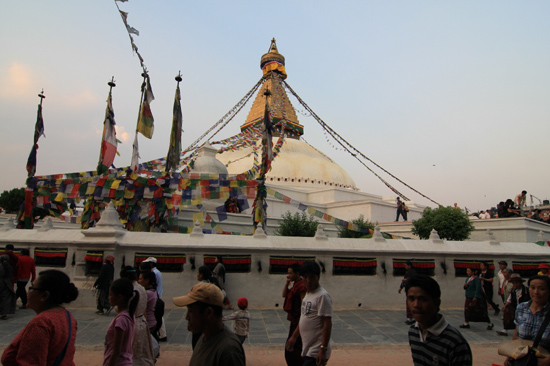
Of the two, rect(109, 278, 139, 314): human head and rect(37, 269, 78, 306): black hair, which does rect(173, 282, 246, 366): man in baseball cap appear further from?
rect(109, 278, 139, 314): human head

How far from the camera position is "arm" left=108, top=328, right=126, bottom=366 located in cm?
289

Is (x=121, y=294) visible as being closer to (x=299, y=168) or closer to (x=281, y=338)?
(x=281, y=338)

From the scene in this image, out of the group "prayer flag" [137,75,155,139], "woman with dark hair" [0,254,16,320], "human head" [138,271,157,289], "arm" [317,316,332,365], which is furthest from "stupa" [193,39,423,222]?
"arm" [317,316,332,365]

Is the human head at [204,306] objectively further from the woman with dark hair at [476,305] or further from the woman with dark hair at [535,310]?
the woman with dark hair at [476,305]

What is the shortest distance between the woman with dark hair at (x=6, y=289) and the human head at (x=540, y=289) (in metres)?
8.19

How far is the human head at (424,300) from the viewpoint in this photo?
2.26m

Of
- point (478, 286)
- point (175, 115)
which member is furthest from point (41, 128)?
point (478, 286)

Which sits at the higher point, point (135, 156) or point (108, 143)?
point (108, 143)

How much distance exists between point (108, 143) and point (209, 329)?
13851mm

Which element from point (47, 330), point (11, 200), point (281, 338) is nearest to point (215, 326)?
point (47, 330)

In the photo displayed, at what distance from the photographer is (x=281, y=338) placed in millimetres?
6363

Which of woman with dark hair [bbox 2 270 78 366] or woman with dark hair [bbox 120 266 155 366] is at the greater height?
woman with dark hair [bbox 2 270 78 366]

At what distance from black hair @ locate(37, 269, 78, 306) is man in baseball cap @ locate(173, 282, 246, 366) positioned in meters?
0.94

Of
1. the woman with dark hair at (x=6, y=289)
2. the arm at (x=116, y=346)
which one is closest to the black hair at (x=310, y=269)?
the arm at (x=116, y=346)
